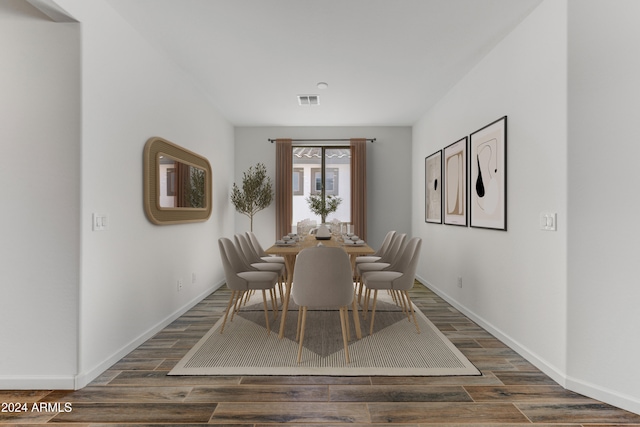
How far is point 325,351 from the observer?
2904 mm

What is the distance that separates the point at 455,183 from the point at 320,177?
287 centimetres

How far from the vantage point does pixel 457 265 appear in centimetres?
427

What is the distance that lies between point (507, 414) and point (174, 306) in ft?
10.3

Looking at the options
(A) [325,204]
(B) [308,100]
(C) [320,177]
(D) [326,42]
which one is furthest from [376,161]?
(D) [326,42]

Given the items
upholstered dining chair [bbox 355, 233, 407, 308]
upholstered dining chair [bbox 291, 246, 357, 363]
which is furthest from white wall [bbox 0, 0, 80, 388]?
upholstered dining chair [bbox 355, 233, 407, 308]

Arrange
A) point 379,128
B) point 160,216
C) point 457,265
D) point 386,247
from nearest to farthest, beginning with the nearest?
point 160,216 < point 457,265 < point 386,247 < point 379,128

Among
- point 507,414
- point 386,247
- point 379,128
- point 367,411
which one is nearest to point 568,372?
point 507,414

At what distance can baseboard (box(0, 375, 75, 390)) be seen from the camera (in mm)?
2281

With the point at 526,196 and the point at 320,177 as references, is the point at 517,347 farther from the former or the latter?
the point at 320,177

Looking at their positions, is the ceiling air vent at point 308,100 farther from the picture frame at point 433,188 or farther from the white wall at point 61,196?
the white wall at point 61,196

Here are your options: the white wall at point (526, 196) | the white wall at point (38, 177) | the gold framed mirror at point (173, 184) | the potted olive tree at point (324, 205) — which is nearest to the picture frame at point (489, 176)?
the white wall at point (526, 196)

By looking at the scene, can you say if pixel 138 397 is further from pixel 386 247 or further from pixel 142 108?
pixel 386 247

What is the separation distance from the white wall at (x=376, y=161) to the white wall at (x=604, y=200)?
416cm

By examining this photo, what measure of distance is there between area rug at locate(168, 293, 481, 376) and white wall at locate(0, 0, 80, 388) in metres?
0.96
